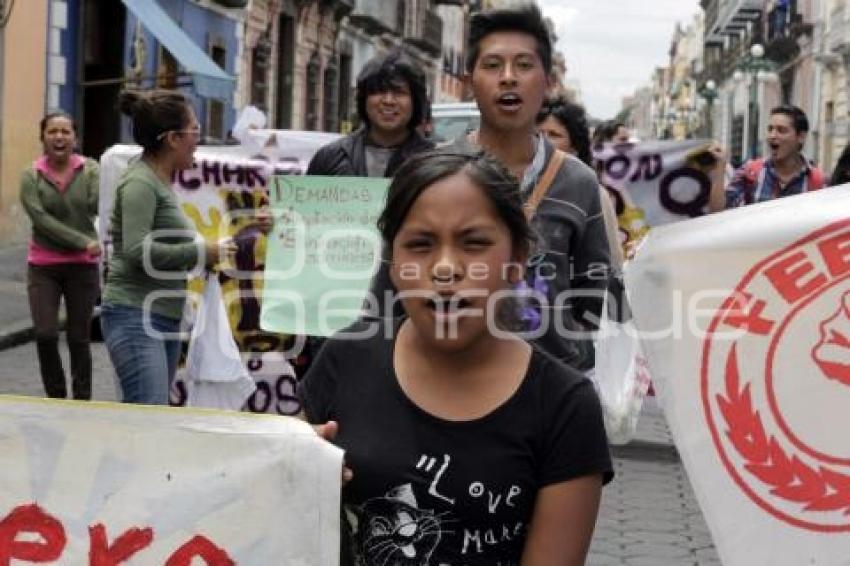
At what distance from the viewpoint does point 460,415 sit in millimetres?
2408

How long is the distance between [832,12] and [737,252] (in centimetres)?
4331

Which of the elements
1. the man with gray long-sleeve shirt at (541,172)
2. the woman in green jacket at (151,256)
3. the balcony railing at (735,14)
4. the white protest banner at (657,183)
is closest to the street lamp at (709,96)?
the balcony railing at (735,14)

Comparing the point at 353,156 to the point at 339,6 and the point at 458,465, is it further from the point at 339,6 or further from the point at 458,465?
the point at 339,6

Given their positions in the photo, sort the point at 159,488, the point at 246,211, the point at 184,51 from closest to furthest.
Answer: the point at 159,488, the point at 246,211, the point at 184,51

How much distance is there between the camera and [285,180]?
6.21m

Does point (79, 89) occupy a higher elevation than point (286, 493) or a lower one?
higher

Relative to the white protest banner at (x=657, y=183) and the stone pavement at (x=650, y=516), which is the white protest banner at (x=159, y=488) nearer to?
the stone pavement at (x=650, y=516)

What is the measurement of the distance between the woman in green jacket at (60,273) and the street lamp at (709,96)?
53.2 meters

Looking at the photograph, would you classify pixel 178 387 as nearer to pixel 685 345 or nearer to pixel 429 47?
pixel 685 345

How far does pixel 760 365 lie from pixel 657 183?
6227 millimetres

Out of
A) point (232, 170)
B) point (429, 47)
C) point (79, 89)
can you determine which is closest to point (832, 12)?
point (429, 47)

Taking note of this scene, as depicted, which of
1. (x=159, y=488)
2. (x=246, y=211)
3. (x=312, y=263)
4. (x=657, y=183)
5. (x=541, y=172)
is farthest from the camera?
(x=657, y=183)

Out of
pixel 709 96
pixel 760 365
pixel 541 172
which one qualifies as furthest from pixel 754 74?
pixel 760 365

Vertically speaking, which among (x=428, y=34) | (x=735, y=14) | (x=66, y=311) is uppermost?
(x=735, y=14)
